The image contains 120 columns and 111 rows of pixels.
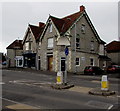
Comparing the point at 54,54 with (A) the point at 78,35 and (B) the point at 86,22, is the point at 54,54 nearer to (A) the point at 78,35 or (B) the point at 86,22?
(A) the point at 78,35

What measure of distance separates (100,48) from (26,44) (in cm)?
1499

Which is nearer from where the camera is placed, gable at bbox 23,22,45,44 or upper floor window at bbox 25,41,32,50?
gable at bbox 23,22,45,44

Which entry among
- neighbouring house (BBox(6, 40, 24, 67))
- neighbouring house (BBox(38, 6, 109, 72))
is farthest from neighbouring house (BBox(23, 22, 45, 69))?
neighbouring house (BBox(6, 40, 24, 67))

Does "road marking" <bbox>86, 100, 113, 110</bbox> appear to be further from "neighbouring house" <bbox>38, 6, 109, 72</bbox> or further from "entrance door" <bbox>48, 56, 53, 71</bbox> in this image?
"entrance door" <bbox>48, 56, 53, 71</bbox>

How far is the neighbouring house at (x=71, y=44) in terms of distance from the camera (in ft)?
98.2

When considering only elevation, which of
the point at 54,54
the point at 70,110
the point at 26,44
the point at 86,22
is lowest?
the point at 70,110

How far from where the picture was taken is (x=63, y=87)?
13.1 m

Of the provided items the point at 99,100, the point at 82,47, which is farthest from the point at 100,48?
the point at 99,100

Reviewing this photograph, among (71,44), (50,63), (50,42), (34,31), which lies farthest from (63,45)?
(34,31)

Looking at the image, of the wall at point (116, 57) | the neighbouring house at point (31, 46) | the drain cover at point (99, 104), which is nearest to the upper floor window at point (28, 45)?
the neighbouring house at point (31, 46)

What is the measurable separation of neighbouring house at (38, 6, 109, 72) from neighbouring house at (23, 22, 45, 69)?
4.40ft

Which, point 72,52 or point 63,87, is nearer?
point 63,87

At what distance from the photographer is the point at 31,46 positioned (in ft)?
120

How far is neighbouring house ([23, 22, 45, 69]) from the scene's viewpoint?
35.2 m
